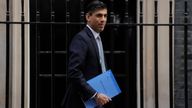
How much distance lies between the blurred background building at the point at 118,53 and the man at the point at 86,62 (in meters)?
1.56

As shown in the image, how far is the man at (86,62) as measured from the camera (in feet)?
19.7

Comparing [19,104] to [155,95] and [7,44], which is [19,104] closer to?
[7,44]

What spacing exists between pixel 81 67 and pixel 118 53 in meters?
2.36

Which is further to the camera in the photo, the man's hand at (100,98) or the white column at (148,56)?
the white column at (148,56)

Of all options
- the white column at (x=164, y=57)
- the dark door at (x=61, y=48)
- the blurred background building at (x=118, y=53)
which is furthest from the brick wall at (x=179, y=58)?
the dark door at (x=61, y=48)

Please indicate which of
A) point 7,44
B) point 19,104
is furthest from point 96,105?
point 19,104

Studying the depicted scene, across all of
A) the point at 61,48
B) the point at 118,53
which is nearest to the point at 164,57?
the point at 118,53

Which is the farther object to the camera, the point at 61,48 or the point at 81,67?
the point at 61,48

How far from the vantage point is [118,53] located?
837 centimetres

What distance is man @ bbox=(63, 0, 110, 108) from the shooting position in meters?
6.01

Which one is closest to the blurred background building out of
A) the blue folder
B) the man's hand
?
the blue folder

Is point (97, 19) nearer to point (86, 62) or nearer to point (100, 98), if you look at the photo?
point (86, 62)

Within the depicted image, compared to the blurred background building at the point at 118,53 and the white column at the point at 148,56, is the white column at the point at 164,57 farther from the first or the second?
the white column at the point at 148,56

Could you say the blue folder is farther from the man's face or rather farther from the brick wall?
the brick wall
